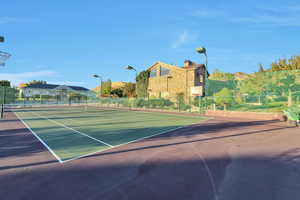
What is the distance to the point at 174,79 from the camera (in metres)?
35.2

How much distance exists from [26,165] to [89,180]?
2389 millimetres

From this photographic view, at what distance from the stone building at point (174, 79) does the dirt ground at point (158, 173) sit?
81.5ft

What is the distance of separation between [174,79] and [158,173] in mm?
32056

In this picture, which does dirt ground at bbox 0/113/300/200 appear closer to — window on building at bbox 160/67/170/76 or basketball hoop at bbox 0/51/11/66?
basketball hoop at bbox 0/51/11/66

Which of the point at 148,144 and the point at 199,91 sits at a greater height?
the point at 199,91

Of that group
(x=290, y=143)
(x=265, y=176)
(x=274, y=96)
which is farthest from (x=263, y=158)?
(x=274, y=96)

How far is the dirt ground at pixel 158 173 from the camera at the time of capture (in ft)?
10.7

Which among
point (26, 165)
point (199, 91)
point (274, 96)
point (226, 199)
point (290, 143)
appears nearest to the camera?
point (226, 199)

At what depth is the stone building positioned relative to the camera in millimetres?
32469

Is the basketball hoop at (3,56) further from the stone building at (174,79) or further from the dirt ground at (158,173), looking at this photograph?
the stone building at (174,79)

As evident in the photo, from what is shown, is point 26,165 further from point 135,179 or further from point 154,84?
point 154,84

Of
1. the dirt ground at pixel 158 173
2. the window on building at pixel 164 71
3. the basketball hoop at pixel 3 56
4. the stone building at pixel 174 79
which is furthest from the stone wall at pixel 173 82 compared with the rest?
the dirt ground at pixel 158 173

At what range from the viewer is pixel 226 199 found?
304cm

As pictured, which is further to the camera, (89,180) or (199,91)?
(199,91)
